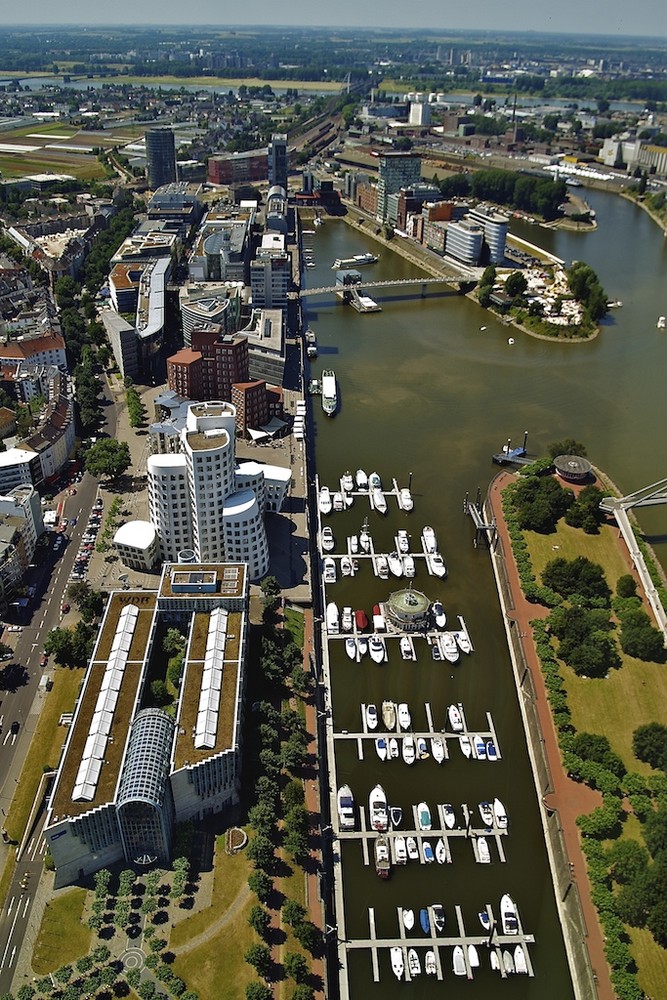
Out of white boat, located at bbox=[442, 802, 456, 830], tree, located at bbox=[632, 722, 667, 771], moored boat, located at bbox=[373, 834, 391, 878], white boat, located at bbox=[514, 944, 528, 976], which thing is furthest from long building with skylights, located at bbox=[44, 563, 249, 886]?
tree, located at bbox=[632, 722, 667, 771]

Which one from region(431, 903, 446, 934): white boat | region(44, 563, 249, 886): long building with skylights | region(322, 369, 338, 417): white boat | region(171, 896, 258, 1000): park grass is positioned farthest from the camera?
region(322, 369, 338, 417): white boat

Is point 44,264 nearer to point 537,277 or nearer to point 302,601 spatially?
point 537,277

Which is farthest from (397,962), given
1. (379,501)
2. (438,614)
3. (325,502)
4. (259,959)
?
(379,501)

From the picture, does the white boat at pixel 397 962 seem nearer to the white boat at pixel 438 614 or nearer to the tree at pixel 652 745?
the tree at pixel 652 745

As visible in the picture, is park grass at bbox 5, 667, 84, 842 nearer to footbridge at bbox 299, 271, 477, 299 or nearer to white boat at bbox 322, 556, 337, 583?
white boat at bbox 322, 556, 337, 583

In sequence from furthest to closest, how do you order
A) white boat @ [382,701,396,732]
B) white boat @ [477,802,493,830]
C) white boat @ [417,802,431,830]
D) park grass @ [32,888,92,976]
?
white boat @ [382,701,396,732], white boat @ [477,802,493,830], white boat @ [417,802,431,830], park grass @ [32,888,92,976]

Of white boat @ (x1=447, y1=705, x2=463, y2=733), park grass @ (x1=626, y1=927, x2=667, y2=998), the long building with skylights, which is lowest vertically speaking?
park grass @ (x1=626, y1=927, x2=667, y2=998)

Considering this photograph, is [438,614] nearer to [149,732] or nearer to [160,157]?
[149,732]
